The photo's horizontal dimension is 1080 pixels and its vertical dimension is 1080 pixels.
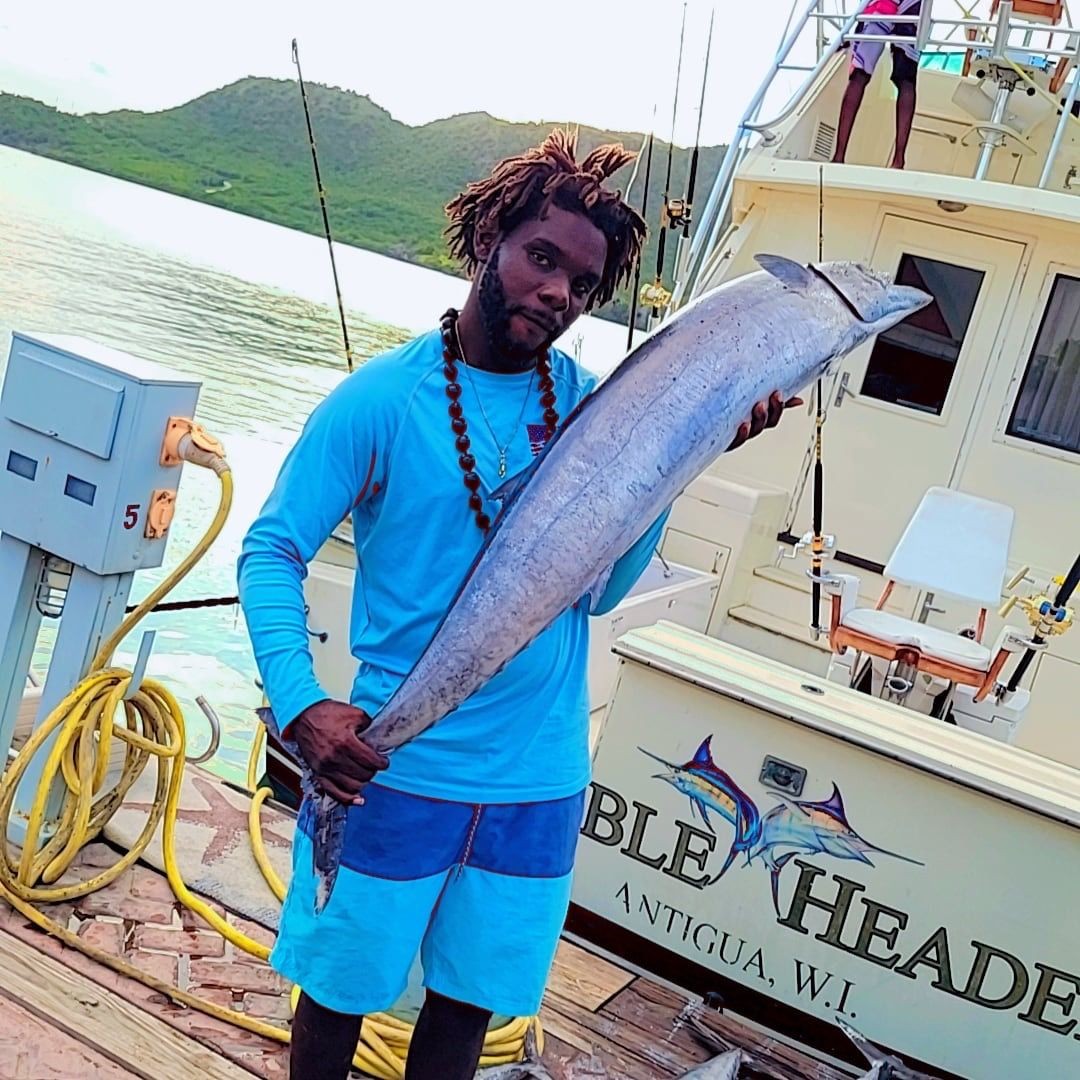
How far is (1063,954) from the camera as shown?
2.76m

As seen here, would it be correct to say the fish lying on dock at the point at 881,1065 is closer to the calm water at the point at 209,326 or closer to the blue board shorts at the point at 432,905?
the blue board shorts at the point at 432,905

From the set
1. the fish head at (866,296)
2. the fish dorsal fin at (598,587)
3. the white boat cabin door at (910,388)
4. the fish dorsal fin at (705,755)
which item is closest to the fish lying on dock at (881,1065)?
the fish dorsal fin at (705,755)

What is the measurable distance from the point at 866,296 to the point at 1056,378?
174 inches

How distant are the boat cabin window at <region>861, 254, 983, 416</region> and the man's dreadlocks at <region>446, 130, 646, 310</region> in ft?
14.4

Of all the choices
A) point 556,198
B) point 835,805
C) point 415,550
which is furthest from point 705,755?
point 556,198

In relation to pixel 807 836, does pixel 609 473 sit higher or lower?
higher

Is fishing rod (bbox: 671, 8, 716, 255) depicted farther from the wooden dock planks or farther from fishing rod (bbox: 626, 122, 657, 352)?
the wooden dock planks

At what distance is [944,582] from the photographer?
13.2ft

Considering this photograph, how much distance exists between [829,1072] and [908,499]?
11.8 feet

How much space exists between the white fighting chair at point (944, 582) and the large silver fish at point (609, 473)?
252 cm

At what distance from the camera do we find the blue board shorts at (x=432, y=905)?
173cm

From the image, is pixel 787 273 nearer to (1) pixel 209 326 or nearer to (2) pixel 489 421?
(2) pixel 489 421

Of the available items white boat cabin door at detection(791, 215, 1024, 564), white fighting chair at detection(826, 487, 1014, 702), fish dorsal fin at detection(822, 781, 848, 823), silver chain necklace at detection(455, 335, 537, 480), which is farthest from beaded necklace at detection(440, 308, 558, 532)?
white boat cabin door at detection(791, 215, 1024, 564)

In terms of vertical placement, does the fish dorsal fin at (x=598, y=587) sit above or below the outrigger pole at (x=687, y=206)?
below
